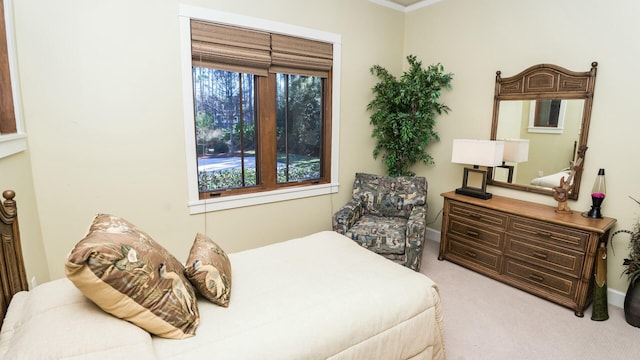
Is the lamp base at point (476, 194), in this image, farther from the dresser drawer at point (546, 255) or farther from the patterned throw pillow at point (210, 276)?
the patterned throw pillow at point (210, 276)

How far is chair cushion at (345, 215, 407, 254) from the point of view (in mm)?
3068

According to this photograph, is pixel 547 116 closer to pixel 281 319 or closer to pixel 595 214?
pixel 595 214

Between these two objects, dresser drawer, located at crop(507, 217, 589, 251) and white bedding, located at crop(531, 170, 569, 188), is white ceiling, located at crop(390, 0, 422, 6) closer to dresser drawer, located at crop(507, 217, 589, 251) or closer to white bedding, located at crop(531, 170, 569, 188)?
white bedding, located at crop(531, 170, 569, 188)

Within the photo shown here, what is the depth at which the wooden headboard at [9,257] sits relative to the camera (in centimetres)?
135

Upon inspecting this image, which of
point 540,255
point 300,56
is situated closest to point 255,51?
point 300,56

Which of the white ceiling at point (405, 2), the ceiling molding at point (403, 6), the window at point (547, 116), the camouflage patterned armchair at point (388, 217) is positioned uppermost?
the white ceiling at point (405, 2)

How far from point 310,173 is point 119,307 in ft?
8.91

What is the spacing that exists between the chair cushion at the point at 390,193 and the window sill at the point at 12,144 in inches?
114

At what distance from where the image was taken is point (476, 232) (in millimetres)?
3219

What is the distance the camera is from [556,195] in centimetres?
285

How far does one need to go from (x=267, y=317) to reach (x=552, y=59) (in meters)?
3.28

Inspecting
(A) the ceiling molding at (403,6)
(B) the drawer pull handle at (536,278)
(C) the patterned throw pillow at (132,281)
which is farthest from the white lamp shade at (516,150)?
(C) the patterned throw pillow at (132,281)

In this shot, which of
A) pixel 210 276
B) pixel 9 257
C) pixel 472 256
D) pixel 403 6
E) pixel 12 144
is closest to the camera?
pixel 9 257

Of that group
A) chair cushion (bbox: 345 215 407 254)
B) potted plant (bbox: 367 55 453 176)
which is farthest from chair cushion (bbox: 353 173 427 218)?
potted plant (bbox: 367 55 453 176)
